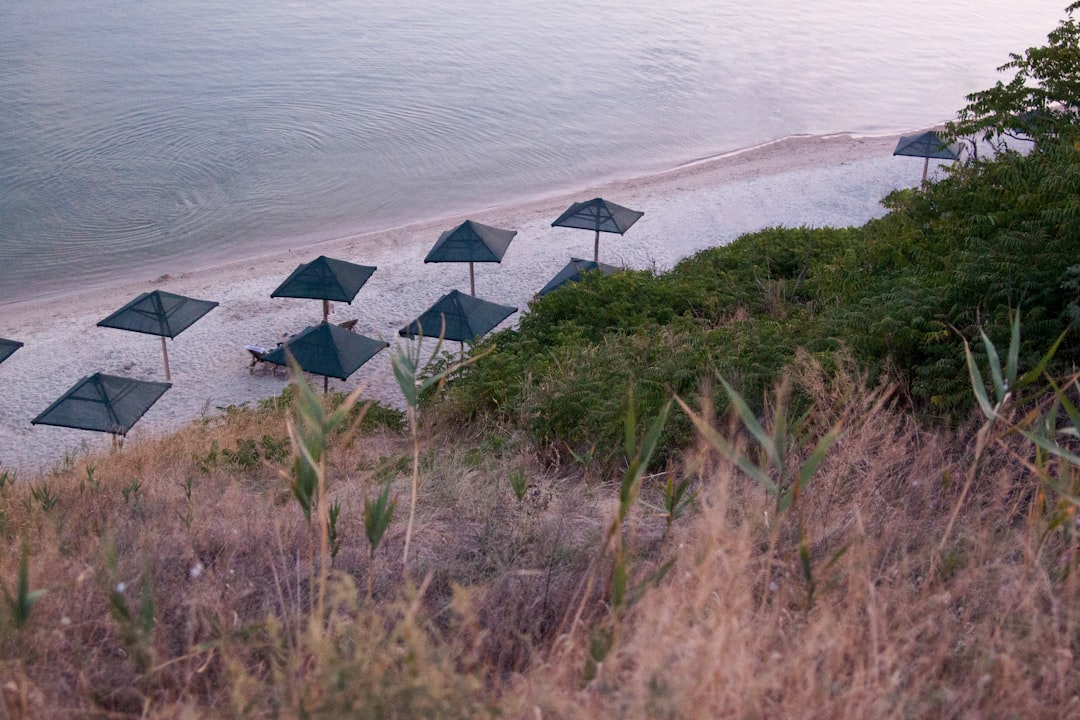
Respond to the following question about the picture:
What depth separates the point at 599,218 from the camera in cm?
1697

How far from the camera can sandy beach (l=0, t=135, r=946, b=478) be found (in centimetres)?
1400

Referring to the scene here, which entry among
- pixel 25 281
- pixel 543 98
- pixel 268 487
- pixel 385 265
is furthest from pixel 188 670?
pixel 543 98

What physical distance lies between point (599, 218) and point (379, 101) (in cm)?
1718

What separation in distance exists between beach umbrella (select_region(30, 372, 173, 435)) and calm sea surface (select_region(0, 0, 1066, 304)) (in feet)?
30.4

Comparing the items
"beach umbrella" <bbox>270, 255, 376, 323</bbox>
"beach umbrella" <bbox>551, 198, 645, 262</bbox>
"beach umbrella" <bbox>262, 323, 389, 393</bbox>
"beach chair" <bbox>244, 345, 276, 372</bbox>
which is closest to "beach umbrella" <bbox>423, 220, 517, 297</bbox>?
"beach umbrella" <bbox>270, 255, 376, 323</bbox>

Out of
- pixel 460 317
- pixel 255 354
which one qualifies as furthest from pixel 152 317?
pixel 460 317

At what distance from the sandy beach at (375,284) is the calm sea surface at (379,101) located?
5.39 ft

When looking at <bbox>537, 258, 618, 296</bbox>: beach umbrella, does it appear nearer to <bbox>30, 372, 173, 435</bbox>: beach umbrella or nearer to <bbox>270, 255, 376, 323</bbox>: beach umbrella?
<bbox>270, 255, 376, 323</bbox>: beach umbrella

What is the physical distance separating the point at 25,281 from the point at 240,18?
27311 millimetres

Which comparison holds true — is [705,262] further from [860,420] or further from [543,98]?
[543,98]

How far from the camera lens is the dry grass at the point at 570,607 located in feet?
8.20

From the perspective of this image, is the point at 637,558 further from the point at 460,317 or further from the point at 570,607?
the point at 460,317

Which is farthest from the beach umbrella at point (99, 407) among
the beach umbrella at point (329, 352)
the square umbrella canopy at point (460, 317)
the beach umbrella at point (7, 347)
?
the square umbrella canopy at point (460, 317)

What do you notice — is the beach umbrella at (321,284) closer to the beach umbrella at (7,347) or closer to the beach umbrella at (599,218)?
the beach umbrella at (7,347)
